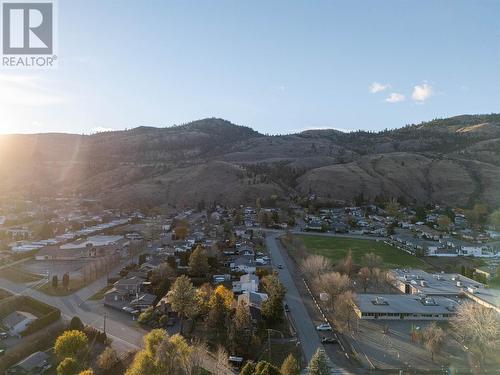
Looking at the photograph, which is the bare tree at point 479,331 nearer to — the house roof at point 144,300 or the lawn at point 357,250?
the lawn at point 357,250

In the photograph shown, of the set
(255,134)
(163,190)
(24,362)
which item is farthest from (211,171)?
(255,134)

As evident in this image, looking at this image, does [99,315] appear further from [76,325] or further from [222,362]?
[222,362]

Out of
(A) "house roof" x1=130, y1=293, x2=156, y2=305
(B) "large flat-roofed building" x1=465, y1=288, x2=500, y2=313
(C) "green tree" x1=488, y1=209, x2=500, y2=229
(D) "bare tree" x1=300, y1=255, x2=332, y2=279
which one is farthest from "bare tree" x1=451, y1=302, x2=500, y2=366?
(C) "green tree" x1=488, y1=209, x2=500, y2=229

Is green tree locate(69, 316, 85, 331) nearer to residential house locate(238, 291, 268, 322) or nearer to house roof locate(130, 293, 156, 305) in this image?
house roof locate(130, 293, 156, 305)

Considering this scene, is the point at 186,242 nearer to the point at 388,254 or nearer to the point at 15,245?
the point at 15,245

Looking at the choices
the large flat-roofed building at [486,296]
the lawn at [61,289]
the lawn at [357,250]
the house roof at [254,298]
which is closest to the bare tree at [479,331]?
the large flat-roofed building at [486,296]

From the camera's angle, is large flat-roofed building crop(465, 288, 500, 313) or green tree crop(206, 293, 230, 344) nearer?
green tree crop(206, 293, 230, 344)

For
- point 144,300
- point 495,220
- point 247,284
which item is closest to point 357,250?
point 247,284
